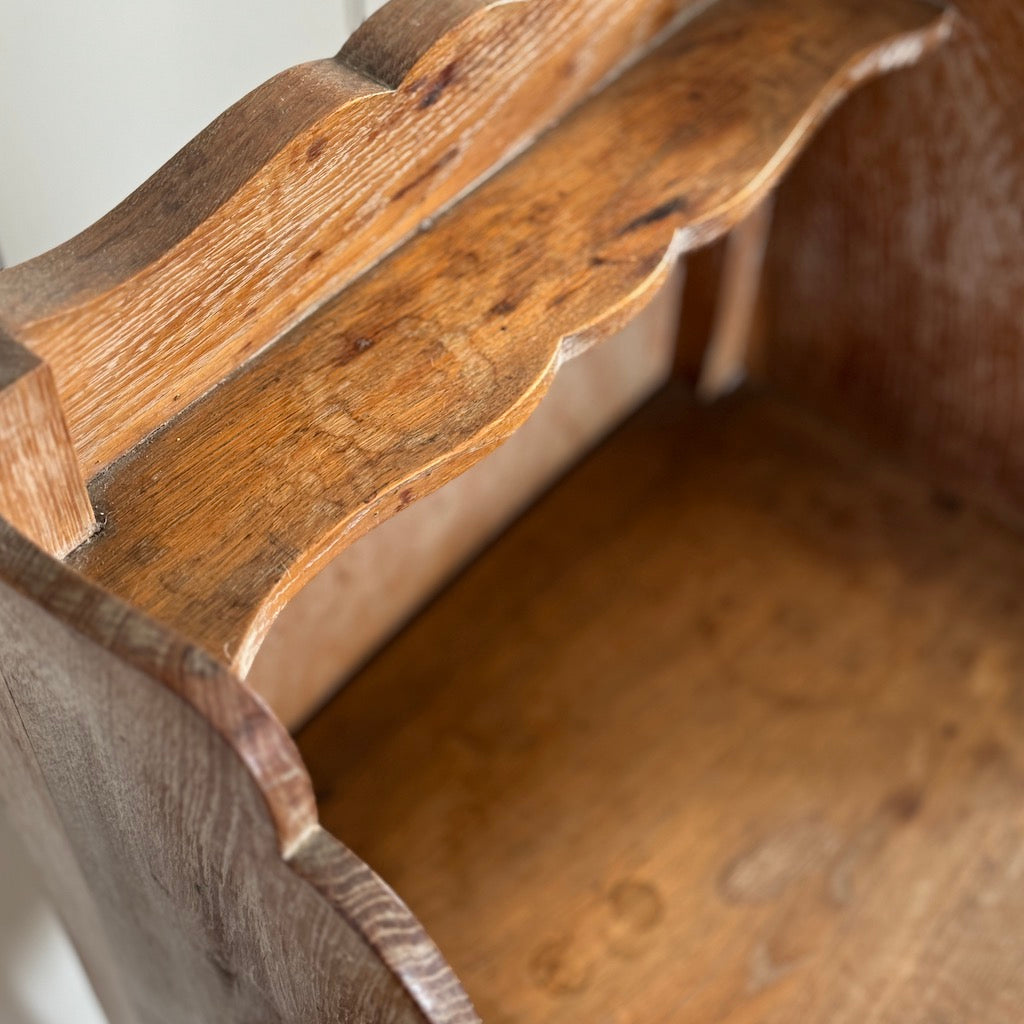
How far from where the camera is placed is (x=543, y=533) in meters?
0.98

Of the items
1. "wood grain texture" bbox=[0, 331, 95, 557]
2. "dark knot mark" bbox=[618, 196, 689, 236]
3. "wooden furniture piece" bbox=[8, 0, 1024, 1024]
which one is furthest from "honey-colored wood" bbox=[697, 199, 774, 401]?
"wood grain texture" bbox=[0, 331, 95, 557]

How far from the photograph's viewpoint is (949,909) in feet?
2.56

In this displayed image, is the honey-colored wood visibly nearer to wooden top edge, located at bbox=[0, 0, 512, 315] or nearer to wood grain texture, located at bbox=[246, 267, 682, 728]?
wood grain texture, located at bbox=[246, 267, 682, 728]

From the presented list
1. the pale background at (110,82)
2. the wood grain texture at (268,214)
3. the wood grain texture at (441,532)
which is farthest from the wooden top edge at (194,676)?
the wood grain texture at (441,532)

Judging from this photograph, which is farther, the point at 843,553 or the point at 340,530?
the point at 843,553

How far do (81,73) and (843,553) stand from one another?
675 mm

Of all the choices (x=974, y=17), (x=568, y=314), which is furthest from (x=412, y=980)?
(x=974, y=17)

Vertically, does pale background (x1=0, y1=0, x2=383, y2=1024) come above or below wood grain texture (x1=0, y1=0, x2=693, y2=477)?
above

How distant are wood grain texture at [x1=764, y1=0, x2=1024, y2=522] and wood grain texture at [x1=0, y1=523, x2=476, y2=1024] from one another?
0.66 meters

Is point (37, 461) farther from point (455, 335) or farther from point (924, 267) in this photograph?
point (924, 267)

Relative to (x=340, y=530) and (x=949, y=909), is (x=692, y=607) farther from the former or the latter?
(x=340, y=530)

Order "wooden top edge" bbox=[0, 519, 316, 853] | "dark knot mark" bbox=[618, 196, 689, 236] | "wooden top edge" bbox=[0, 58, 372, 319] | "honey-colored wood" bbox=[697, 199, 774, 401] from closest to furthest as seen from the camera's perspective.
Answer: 1. "wooden top edge" bbox=[0, 519, 316, 853]
2. "wooden top edge" bbox=[0, 58, 372, 319]
3. "dark knot mark" bbox=[618, 196, 689, 236]
4. "honey-colored wood" bbox=[697, 199, 774, 401]

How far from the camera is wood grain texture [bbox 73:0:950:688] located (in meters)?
0.47

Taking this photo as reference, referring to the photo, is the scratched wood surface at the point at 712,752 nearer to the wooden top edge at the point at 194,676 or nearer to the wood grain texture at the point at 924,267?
the wood grain texture at the point at 924,267
